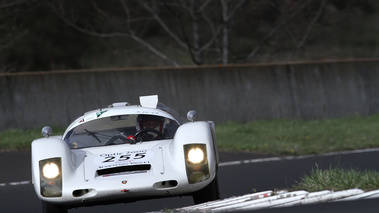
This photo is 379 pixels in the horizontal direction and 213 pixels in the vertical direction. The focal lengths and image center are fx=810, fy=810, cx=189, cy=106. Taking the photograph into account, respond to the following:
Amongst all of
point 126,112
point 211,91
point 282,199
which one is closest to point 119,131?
point 126,112

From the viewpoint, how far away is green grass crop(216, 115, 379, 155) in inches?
548

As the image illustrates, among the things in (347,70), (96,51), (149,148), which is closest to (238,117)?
(347,70)

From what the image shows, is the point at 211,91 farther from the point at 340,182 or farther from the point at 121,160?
the point at 340,182

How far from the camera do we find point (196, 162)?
296 inches

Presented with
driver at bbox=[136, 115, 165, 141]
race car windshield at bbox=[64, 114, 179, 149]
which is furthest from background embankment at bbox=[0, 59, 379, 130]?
driver at bbox=[136, 115, 165, 141]

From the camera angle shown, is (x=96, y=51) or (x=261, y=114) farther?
(x=96, y=51)

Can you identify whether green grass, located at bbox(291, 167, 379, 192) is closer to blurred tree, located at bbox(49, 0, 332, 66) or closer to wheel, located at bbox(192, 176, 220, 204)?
wheel, located at bbox(192, 176, 220, 204)

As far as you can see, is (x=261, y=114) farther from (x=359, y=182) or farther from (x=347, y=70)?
(x=359, y=182)

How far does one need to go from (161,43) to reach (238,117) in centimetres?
1370

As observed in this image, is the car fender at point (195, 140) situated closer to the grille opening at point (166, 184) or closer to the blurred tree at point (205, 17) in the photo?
the grille opening at point (166, 184)

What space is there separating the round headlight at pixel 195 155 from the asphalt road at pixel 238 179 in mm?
959

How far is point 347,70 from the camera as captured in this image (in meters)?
16.7

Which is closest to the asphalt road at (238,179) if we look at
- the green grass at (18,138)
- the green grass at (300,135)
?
the green grass at (18,138)

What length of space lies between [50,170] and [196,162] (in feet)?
4.45
